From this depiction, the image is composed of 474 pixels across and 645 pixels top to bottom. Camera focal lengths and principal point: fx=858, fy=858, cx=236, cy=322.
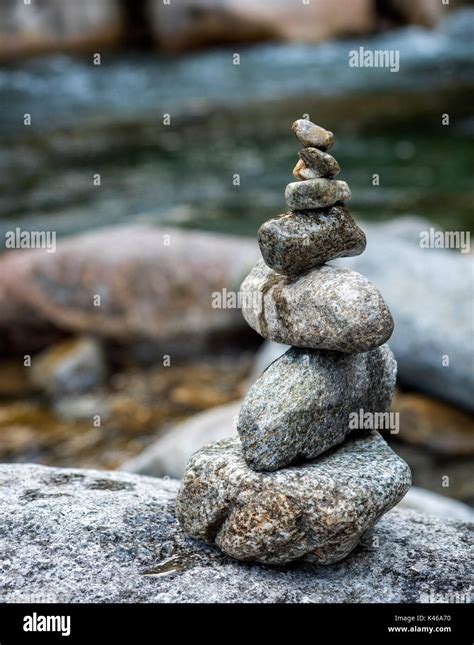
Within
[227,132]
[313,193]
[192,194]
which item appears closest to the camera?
[313,193]

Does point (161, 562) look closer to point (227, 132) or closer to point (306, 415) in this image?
point (306, 415)

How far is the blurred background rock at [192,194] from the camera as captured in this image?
893 centimetres

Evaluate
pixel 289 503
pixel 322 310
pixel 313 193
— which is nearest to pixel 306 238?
pixel 313 193

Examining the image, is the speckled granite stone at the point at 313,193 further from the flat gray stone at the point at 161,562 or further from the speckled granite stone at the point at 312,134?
the flat gray stone at the point at 161,562

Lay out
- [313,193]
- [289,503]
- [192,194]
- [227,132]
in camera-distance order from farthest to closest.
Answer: [227,132] → [192,194] → [313,193] → [289,503]

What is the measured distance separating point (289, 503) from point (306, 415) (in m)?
0.41

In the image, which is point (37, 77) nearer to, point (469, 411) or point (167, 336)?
point (167, 336)

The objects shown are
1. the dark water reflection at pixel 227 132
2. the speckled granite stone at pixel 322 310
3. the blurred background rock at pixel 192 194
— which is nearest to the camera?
the speckled granite stone at pixel 322 310

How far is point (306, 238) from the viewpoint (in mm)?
3912

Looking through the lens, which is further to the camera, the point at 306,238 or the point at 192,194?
the point at 192,194

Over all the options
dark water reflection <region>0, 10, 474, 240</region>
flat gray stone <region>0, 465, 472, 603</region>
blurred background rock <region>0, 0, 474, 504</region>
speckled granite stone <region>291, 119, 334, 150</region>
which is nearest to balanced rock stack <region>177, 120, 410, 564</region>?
speckled granite stone <region>291, 119, 334, 150</region>

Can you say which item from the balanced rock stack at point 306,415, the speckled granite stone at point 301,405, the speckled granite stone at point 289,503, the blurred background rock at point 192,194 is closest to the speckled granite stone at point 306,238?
the balanced rock stack at point 306,415

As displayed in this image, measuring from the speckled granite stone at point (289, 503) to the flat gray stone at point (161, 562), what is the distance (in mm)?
116

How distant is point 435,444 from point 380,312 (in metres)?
5.17
